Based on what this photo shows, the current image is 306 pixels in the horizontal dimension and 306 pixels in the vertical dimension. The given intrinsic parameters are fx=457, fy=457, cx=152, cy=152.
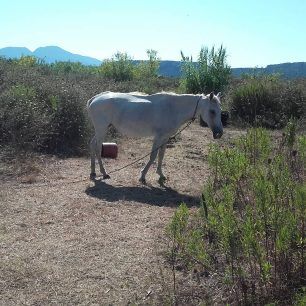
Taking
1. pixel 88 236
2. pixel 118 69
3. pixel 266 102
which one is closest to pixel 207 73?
pixel 266 102

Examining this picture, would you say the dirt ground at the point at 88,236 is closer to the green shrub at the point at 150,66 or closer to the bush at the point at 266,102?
the bush at the point at 266,102

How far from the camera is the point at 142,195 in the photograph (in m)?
7.79

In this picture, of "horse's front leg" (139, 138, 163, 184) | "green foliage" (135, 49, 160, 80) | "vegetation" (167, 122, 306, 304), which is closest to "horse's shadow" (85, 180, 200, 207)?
"horse's front leg" (139, 138, 163, 184)

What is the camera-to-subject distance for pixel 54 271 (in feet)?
15.7

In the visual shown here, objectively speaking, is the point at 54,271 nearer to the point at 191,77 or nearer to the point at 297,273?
Result: the point at 297,273

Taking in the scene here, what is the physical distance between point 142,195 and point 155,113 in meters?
1.63

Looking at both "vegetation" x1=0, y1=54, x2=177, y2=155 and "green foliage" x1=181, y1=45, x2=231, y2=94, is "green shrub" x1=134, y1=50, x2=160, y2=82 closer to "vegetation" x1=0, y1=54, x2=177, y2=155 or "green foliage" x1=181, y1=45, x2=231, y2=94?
"green foliage" x1=181, y1=45, x2=231, y2=94

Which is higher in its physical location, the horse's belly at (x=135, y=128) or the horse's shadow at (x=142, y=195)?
the horse's belly at (x=135, y=128)

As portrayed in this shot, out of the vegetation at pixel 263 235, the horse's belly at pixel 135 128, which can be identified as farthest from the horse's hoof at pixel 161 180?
the vegetation at pixel 263 235

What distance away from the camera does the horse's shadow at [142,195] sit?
24.5 ft

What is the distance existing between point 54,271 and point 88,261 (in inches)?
16.2

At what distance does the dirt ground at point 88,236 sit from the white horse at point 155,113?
0.96 m

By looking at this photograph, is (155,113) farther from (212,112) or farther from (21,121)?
(21,121)

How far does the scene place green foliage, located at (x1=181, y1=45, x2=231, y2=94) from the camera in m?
21.2
